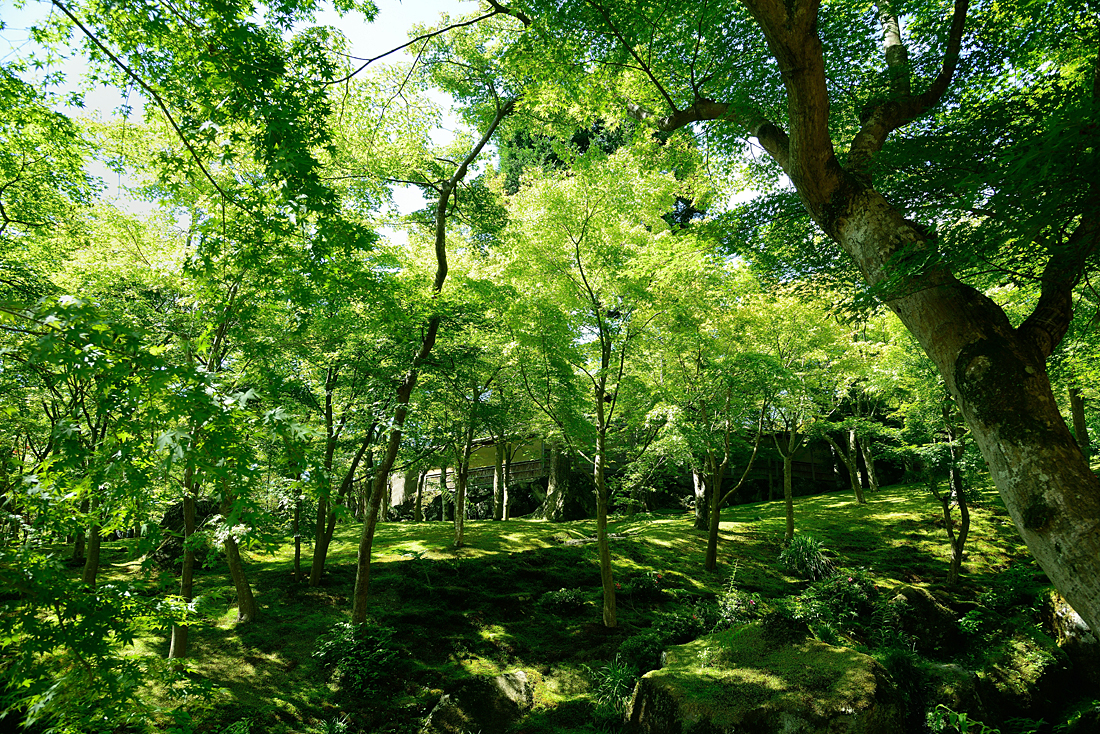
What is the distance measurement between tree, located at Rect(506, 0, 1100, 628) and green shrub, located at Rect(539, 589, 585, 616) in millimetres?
8125

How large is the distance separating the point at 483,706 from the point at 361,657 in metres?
2.05

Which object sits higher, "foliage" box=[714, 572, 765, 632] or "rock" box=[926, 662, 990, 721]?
"foliage" box=[714, 572, 765, 632]

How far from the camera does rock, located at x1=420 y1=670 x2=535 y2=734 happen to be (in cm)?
687

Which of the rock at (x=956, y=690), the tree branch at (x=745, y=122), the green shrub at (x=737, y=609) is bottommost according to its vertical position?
the rock at (x=956, y=690)

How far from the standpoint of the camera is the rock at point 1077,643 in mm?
7595

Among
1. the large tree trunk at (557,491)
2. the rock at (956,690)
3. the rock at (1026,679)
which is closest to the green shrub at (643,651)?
the rock at (956,690)

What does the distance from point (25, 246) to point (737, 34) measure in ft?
32.4

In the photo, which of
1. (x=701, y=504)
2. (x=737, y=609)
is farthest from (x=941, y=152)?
(x=701, y=504)

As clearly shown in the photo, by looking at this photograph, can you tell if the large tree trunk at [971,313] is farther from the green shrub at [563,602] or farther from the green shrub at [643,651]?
the green shrub at [563,602]

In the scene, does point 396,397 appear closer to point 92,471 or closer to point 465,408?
point 465,408

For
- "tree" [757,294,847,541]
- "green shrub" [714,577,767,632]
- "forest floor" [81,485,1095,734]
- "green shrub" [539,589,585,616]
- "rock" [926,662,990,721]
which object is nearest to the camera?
"rock" [926,662,990,721]

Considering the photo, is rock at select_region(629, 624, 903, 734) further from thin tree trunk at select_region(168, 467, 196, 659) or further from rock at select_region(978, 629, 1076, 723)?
thin tree trunk at select_region(168, 467, 196, 659)

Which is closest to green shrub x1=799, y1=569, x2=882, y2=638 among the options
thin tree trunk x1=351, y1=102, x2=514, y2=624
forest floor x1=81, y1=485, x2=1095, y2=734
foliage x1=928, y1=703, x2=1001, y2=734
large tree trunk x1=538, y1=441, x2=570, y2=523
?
forest floor x1=81, y1=485, x2=1095, y2=734

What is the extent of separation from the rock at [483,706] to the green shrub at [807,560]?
724cm
